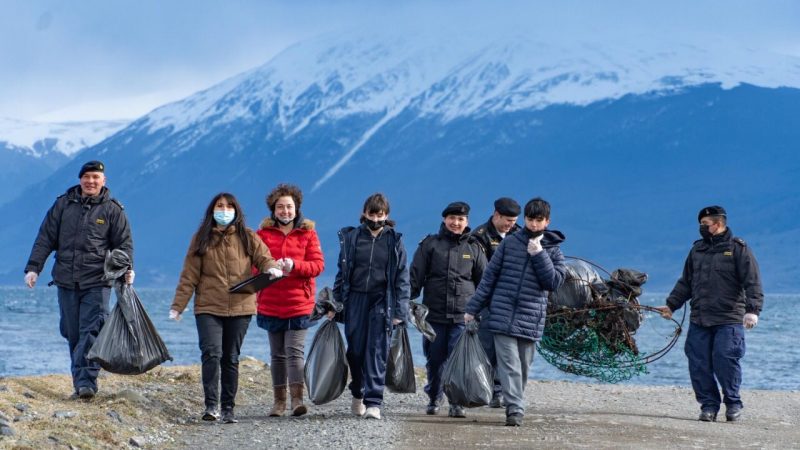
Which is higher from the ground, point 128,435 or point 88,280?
point 88,280

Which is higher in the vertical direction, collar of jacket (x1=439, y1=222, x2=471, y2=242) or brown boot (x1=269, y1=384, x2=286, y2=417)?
collar of jacket (x1=439, y1=222, x2=471, y2=242)

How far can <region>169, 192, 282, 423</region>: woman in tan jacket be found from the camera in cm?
892

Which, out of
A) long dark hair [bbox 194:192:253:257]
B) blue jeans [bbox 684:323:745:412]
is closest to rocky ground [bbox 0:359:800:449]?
blue jeans [bbox 684:323:745:412]

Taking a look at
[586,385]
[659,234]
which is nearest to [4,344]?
[586,385]

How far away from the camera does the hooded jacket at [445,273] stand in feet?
32.0

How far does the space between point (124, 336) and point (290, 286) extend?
125 centimetres

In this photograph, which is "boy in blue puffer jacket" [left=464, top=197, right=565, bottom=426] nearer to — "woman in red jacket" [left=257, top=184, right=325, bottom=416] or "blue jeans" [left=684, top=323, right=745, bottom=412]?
"woman in red jacket" [left=257, top=184, right=325, bottom=416]

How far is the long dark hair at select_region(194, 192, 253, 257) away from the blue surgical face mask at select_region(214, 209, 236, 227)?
0.03 metres

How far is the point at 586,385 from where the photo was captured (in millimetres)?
14258

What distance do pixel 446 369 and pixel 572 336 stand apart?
4.01 ft

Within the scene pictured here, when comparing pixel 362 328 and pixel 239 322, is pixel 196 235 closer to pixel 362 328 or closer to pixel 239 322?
pixel 239 322

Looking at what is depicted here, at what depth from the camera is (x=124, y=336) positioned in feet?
29.3

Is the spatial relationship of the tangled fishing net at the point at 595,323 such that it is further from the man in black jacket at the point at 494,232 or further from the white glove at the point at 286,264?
the white glove at the point at 286,264

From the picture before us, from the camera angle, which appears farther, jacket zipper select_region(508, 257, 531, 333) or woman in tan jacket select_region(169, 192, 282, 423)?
jacket zipper select_region(508, 257, 531, 333)
